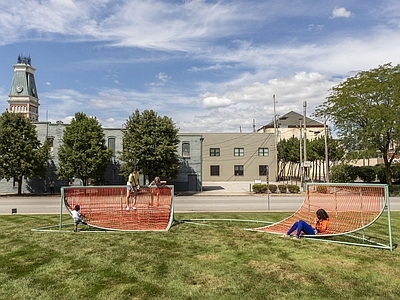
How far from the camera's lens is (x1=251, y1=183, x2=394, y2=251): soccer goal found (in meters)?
9.19

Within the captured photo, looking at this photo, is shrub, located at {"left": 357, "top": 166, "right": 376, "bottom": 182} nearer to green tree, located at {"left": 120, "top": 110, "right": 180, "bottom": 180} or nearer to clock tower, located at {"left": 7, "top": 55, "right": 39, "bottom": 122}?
green tree, located at {"left": 120, "top": 110, "right": 180, "bottom": 180}

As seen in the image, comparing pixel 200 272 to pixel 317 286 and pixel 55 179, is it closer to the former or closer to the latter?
pixel 317 286

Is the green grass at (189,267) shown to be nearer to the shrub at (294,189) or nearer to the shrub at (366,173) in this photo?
the shrub at (294,189)

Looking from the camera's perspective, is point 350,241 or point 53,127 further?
point 53,127

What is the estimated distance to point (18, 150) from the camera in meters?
30.3

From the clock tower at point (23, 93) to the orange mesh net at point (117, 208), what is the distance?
121 metres

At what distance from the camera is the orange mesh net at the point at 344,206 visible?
370 inches

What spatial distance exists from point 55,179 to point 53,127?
18.2ft

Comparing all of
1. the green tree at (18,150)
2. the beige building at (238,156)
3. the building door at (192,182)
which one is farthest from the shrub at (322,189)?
the beige building at (238,156)

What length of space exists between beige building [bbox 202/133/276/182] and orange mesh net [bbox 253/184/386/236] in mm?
43768

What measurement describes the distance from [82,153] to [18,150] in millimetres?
5372

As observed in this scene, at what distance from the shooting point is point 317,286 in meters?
6.02

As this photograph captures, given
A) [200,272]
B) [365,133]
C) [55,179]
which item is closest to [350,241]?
[200,272]

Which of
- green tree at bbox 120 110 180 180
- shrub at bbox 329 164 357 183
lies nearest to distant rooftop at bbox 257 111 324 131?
shrub at bbox 329 164 357 183
